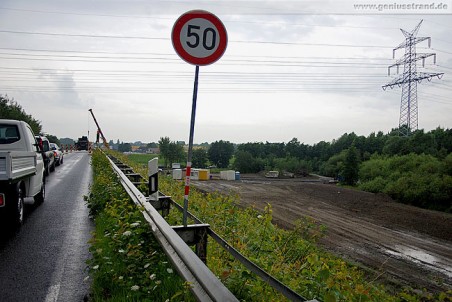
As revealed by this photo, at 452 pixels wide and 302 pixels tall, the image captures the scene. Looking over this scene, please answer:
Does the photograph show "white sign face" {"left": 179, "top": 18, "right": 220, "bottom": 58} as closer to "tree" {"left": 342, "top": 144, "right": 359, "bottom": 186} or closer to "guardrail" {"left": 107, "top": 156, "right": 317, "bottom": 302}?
"guardrail" {"left": 107, "top": 156, "right": 317, "bottom": 302}

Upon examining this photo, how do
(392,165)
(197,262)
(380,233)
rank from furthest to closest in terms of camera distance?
(392,165) → (380,233) → (197,262)

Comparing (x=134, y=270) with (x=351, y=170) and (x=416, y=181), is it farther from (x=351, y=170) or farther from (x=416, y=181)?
(x=351, y=170)

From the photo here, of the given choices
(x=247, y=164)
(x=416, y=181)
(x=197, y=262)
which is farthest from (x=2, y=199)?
(x=247, y=164)

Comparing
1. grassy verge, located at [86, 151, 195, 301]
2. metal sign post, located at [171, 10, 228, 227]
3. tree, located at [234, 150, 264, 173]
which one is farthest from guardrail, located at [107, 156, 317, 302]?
tree, located at [234, 150, 264, 173]

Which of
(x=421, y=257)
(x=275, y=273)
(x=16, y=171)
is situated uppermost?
(x=16, y=171)

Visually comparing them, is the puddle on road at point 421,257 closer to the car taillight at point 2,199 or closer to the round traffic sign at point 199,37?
the round traffic sign at point 199,37

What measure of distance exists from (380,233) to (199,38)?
24.1 meters

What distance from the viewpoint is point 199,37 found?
15.5 ft

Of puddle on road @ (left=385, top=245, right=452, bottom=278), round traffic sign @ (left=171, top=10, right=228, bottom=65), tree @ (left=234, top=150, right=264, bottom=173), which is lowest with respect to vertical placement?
puddle on road @ (left=385, top=245, right=452, bottom=278)

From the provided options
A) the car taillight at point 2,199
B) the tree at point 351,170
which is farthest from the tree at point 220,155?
the car taillight at point 2,199

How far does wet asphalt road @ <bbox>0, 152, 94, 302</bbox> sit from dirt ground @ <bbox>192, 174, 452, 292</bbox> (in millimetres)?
6767

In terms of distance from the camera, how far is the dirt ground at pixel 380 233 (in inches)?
651

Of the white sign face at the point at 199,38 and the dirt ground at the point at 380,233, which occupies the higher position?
the white sign face at the point at 199,38

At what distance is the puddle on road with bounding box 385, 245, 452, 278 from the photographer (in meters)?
18.0
